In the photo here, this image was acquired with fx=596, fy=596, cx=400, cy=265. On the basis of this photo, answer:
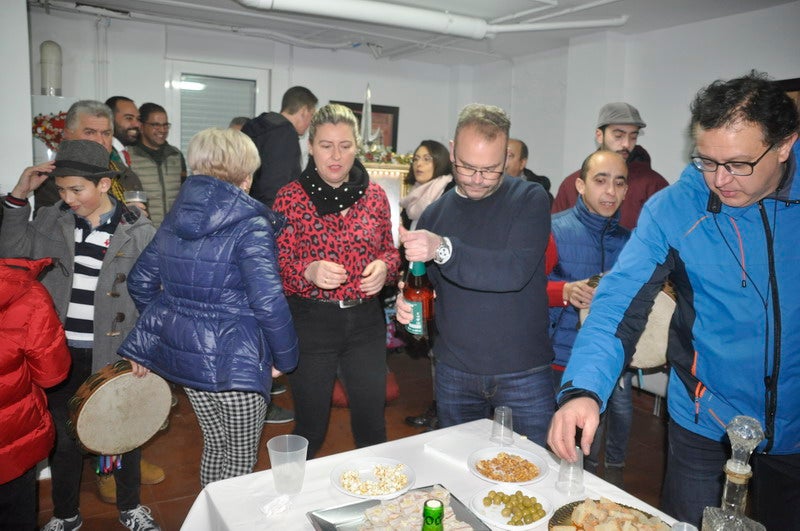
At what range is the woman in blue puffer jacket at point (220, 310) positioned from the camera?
2105mm

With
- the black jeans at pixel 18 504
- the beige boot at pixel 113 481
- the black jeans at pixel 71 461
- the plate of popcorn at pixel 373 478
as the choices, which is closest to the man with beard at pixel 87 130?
the black jeans at pixel 71 461

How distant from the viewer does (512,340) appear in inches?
80.1

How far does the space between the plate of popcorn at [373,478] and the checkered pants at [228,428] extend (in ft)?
2.29

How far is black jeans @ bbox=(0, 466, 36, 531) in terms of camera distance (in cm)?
204

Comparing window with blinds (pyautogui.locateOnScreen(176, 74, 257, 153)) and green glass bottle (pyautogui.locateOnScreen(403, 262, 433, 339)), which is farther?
window with blinds (pyautogui.locateOnScreen(176, 74, 257, 153))

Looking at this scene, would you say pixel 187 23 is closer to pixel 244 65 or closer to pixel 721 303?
pixel 244 65

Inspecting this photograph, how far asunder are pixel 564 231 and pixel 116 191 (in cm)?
231

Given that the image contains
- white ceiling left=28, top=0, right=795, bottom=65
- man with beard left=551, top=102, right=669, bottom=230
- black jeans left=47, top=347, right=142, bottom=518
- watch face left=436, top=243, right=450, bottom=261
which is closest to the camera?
watch face left=436, top=243, right=450, bottom=261

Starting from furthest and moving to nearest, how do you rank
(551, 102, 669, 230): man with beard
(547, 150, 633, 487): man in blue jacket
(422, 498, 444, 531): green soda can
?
(551, 102, 669, 230): man with beard → (547, 150, 633, 487): man in blue jacket → (422, 498, 444, 531): green soda can

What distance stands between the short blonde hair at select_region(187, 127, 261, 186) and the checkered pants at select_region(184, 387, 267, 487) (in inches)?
31.7

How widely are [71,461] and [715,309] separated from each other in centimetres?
252

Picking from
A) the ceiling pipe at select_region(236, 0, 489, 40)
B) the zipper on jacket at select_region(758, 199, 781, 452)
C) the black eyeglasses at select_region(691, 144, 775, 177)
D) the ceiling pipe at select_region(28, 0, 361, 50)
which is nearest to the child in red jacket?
the black eyeglasses at select_region(691, 144, 775, 177)

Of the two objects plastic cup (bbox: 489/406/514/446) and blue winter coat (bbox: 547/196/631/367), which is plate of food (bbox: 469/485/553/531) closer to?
plastic cup (bbox: 489/406/514/446)

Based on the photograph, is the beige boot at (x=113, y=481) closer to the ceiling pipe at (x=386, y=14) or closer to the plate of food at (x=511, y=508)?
the plate of food at (x=511, y=508)
